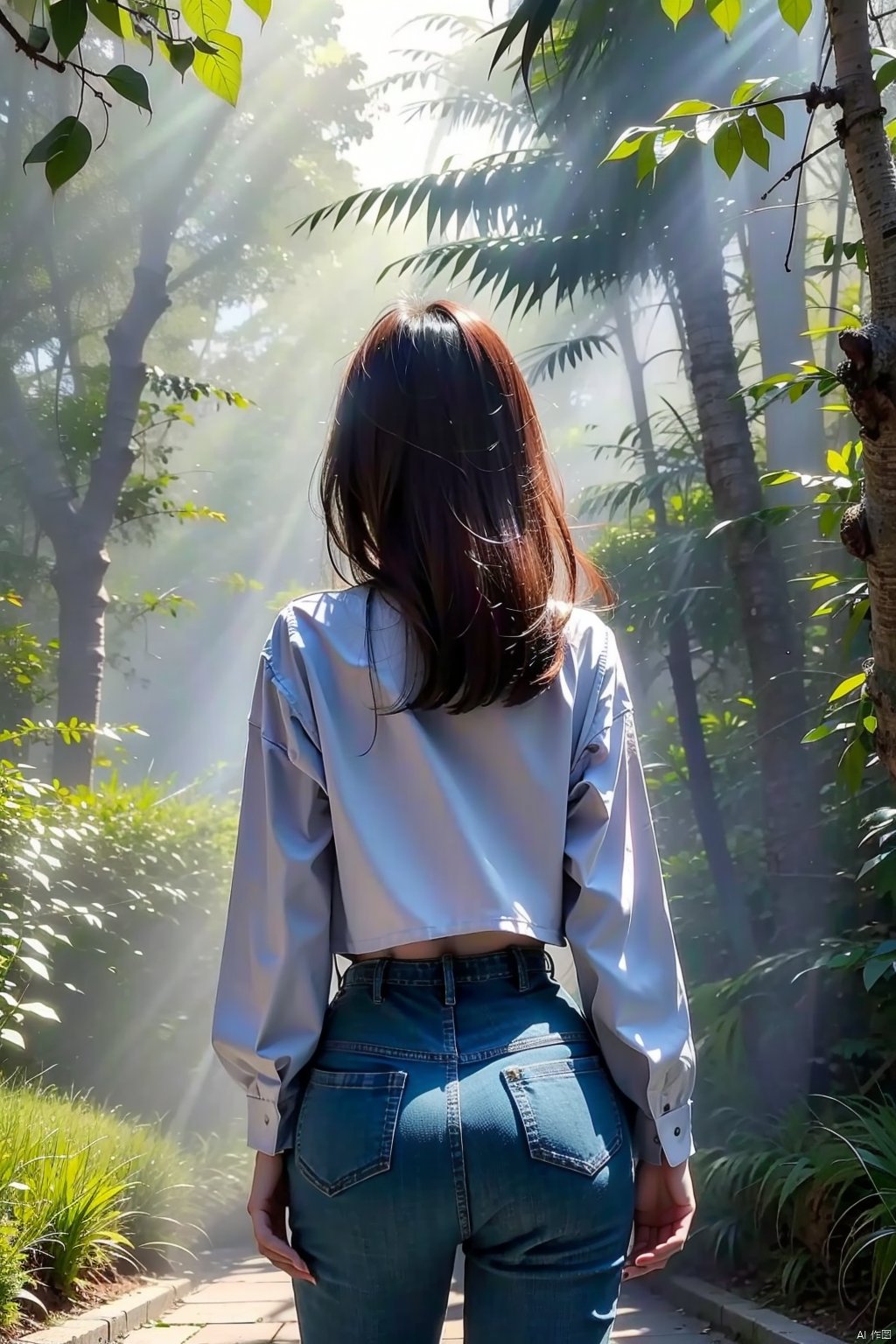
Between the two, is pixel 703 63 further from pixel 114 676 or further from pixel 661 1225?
pixel 114 676

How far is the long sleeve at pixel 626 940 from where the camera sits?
114 cm

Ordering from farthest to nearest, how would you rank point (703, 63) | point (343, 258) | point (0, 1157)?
point (343, 258), point (703, 63), point (0, 1157)

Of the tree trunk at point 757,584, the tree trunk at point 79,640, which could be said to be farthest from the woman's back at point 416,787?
the tree trunk at point 79,640

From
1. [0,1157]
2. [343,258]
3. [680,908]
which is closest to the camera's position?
[0,1157]

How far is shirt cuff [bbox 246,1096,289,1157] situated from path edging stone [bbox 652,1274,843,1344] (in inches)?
107

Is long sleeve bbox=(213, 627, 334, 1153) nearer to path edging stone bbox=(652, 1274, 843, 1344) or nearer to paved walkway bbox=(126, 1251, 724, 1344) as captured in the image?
path edging stone bbox=(652, 1274, 843, 1344)

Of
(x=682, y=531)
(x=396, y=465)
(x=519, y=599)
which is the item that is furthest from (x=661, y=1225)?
(x=682, y=531)

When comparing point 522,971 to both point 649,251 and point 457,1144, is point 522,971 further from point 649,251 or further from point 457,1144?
point 649,251

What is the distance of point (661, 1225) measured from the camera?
1.19 m

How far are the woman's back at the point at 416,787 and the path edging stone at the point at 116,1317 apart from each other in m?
2.81

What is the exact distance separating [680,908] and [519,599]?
529 cm

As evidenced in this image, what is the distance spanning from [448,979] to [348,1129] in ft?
0.54

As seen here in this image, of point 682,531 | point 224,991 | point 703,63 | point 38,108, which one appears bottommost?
point 224,991

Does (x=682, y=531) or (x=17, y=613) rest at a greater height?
(x=17, y=613)
